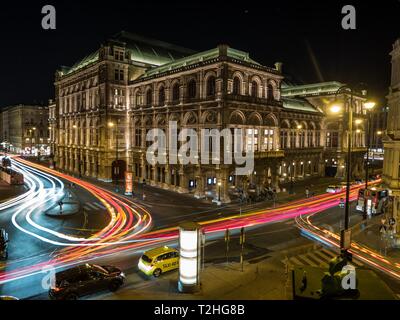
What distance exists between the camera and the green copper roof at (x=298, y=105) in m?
61.9

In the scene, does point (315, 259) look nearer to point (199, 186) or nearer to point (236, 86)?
point (199, 186)

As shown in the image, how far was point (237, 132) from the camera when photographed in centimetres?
4388

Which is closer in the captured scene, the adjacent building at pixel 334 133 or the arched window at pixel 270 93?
the arched window at pixel 270 93

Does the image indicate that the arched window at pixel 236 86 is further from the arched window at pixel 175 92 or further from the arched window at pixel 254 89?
the arched window at pixel 175 92

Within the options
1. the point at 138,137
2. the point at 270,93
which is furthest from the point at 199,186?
the point at 138,137

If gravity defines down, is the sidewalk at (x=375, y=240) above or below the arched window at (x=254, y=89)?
below

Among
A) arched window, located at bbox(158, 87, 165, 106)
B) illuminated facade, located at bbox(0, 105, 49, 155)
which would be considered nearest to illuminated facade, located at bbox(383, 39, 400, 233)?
arched window, located at bbox(158, 87, 165, 106)

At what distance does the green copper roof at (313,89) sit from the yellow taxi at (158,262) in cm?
6187

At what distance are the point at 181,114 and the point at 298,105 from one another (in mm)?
29573

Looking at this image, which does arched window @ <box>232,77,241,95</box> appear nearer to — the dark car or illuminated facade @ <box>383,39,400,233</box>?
illuminated facade @ <box>383,39,400,233</box>

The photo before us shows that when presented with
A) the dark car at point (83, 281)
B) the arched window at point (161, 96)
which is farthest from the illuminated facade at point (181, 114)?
the dark car at point (83, 281)

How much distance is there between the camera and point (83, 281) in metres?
16.2
